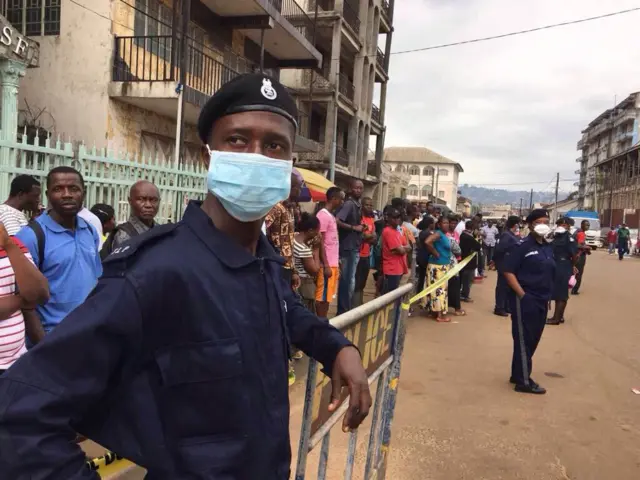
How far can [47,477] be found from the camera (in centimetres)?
86

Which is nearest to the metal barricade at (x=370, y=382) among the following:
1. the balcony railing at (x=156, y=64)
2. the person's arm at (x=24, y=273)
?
the person's arm at (x=24, y=273)

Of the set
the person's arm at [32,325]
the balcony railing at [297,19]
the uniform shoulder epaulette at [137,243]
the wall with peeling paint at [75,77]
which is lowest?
the person's arm at [32,325]

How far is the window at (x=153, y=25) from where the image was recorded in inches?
387

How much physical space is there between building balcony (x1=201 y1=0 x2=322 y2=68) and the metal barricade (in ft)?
34.5

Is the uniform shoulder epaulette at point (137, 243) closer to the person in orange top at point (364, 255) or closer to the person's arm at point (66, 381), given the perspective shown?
the person's arm at point (66, 381)

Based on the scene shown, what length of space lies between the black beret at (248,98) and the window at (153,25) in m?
9.45

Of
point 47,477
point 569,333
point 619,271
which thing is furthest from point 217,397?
point 619,271

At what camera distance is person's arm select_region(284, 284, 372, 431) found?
4.64 ft

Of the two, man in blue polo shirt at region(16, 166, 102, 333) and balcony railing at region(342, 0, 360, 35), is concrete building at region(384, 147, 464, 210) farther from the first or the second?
man in blue polo shirt at region(16, 166, 102, 333)

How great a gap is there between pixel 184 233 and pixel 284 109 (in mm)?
415

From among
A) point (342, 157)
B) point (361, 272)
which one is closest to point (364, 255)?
point (361, 272)

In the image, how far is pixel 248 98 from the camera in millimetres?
1217

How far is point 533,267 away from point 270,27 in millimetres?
9647

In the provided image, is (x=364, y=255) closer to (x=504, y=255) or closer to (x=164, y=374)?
(x=504, y=255)
